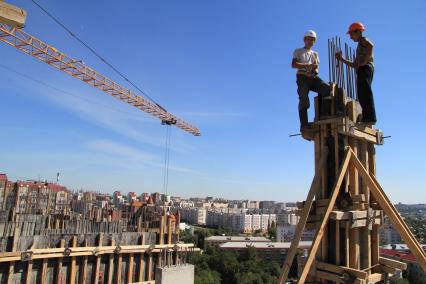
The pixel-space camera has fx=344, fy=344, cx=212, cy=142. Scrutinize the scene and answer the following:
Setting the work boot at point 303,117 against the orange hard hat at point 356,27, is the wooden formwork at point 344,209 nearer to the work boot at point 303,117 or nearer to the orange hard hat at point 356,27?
the work boot at point 303,117

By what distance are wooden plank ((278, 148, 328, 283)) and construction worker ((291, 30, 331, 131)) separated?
733 mm

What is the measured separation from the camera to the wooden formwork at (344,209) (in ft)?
14.5

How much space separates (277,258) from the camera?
7669 cm

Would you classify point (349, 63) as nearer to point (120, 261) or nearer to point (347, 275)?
point (347, 275)

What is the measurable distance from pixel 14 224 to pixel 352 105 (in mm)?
10575

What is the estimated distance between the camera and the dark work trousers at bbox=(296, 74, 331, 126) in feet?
16.9

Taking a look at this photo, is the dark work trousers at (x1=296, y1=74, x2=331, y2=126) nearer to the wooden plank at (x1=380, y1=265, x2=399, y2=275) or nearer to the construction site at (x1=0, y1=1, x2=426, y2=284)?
the construction site at (x1=0, y1=1, x2=426, y2=284)

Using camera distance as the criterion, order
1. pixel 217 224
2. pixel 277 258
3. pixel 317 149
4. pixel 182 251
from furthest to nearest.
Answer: pixel 217 224 < pixel 277 258 < pixel 182 251 < pixel 317 149

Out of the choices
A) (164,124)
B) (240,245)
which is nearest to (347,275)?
(164,124)

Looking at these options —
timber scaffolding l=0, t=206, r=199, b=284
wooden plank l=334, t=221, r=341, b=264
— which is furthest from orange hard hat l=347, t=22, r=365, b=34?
timber scaffolding l=0, t=206, r=199, b=284

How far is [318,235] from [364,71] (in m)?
2.62

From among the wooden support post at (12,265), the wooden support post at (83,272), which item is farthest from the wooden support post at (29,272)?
the wooden support post at (83,272)

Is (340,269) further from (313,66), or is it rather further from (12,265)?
(12,265)

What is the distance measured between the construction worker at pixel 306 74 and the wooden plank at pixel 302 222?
733 mm
